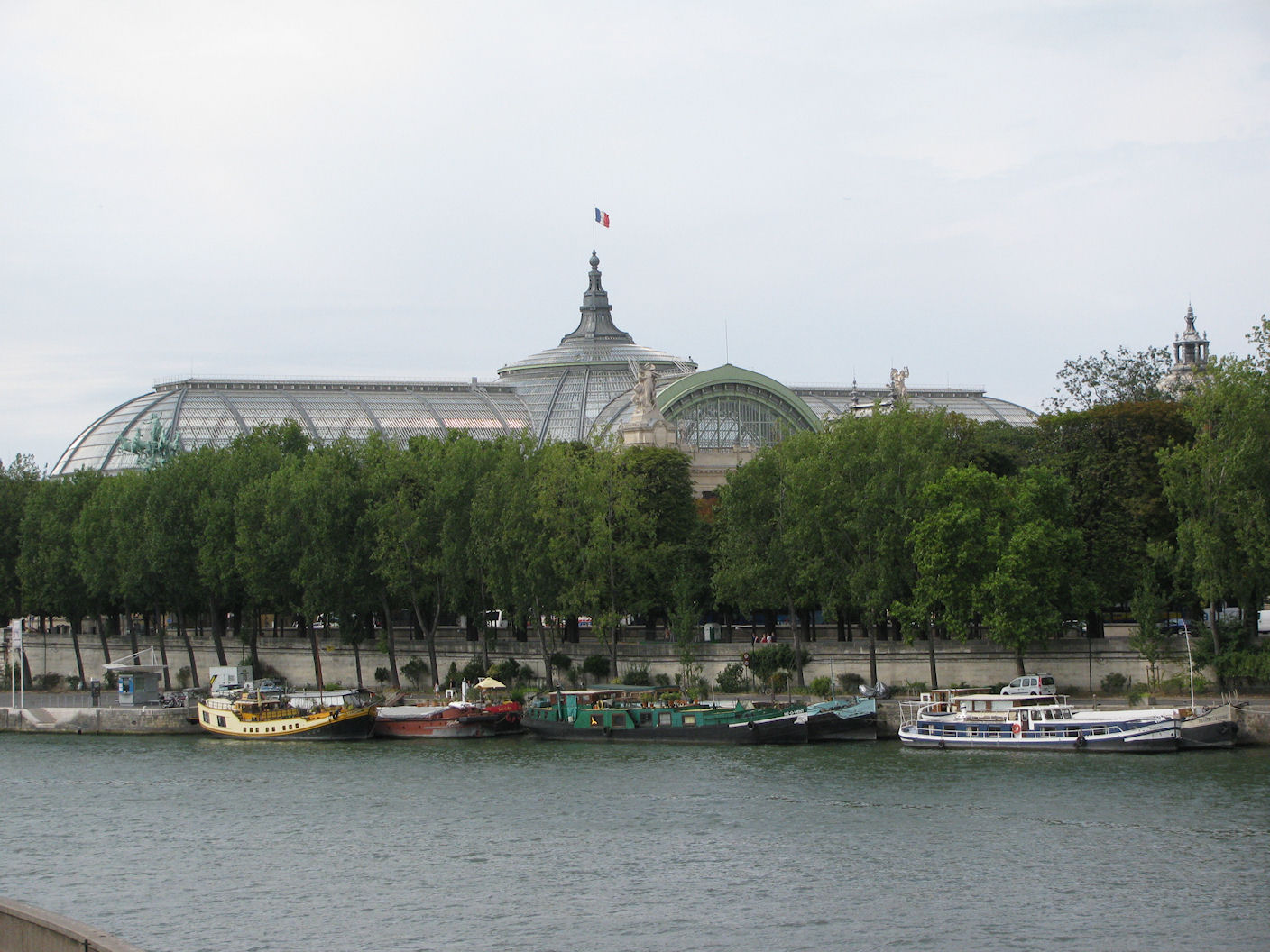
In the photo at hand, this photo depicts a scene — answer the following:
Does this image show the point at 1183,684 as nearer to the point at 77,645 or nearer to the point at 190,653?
the point at 190,653

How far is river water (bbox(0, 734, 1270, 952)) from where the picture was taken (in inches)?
1898

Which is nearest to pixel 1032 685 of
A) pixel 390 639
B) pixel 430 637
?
pixel 430 637

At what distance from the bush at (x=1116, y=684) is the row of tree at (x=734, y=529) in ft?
13.1

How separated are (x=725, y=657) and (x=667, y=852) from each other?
149 feet

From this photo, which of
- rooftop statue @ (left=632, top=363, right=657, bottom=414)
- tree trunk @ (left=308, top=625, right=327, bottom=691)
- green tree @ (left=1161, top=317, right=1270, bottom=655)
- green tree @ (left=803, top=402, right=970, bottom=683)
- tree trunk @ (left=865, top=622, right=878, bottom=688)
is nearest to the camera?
green tree @ (left=1161, top=317, right=1270, bottom=655)

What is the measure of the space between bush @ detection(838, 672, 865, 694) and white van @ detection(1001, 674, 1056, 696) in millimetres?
9315

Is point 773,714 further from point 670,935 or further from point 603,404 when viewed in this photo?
point 603,404

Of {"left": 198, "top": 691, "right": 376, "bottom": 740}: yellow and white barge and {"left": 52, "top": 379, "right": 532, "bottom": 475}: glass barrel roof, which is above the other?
{"left": 52, "top": 379, "right": 532, "bottom": 475}: glass barrel roof

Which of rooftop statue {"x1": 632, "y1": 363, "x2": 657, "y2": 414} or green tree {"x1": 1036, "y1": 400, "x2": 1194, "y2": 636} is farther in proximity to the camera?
rooftop statue {"x1": 632, "y1": 363, "x2": 657, "y2": 414}

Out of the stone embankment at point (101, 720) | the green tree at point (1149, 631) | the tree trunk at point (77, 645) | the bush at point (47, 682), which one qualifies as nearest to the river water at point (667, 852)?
the green tree at point (1149, 631)

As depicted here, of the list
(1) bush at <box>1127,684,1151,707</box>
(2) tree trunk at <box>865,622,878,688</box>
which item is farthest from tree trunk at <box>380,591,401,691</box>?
(1) bush at <box>1127,684,1151,707</box>

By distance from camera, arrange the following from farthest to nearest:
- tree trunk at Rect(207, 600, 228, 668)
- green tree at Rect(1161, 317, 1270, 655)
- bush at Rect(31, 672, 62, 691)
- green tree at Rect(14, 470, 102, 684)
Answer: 1. bush at Rect(31, 672, 62, 691)
2. green tree at Rect(14, 470, 102, 684)
3. tree trunk at Rect(207, 600, 228, 668)
4. green tree at Rect(1161, 317, 1270, 655)

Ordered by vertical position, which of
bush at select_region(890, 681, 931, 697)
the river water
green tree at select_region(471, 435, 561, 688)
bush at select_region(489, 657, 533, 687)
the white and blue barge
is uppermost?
green tree at select_region(471, 435, 561, 688)

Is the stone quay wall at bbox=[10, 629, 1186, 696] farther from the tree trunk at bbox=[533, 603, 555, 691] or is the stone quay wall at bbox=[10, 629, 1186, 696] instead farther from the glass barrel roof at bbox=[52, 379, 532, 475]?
the glass barrel roof at bbox=[52, 379, 532, 475]
